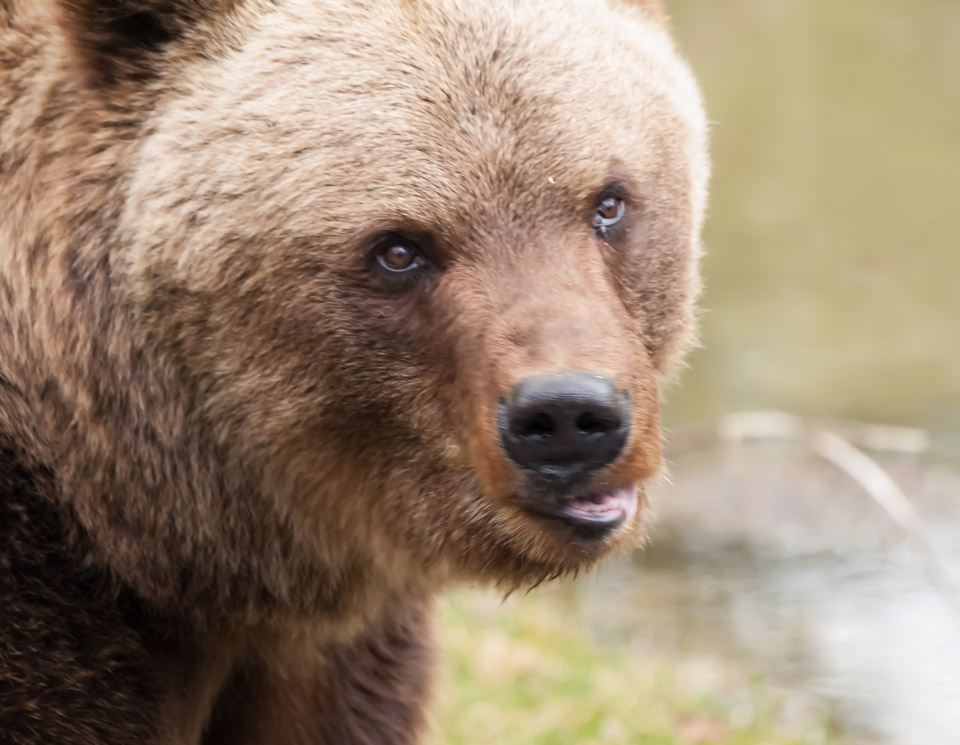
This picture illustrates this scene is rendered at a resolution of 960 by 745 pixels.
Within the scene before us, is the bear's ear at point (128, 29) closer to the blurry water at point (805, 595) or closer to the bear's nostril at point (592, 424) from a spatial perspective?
the bear's nostril at point (592, 424)

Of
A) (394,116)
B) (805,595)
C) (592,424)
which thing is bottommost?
(805,595)

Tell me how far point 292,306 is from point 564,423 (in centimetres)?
77

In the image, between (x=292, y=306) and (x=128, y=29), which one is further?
(x=128, y=29)

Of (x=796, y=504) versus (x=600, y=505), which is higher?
(x=600, y=505)

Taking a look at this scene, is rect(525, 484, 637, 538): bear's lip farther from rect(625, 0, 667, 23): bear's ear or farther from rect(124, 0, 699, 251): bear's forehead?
rect(625, 0, 667, 23): bear's ear

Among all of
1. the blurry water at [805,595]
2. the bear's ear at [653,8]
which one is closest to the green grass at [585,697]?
the blurry water at [805,595]

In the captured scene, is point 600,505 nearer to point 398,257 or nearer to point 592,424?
point 592,424

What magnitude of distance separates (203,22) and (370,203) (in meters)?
0.70

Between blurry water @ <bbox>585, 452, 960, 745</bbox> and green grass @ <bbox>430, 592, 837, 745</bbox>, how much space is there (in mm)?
313

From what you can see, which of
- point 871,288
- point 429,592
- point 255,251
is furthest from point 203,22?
point 871,288

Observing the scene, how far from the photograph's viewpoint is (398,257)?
3.32m

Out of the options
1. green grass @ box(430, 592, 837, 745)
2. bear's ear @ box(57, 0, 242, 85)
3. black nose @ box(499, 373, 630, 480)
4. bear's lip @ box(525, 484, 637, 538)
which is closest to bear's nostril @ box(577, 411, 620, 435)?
black nose @ box(499, 373, 630, 480)

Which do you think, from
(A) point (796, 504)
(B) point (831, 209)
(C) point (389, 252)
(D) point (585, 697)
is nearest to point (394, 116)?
(C) point (389, 252)

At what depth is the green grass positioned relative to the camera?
5.40 m
